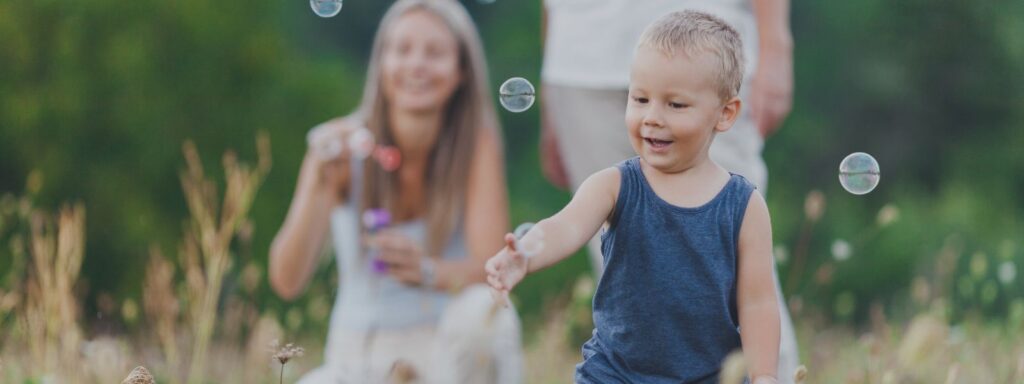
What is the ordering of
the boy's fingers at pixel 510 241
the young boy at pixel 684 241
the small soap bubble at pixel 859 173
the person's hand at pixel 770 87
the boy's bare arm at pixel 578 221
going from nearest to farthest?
the boy's fingers at pixel 510 241 → the boy's bare arm at pixel 578 221 → the young boy at pixel 684 241 → the small soap bubble at pixel 859 173 → the person's hand at pixel 770 87

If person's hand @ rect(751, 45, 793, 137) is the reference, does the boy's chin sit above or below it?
below

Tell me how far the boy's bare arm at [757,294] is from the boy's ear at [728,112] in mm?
130

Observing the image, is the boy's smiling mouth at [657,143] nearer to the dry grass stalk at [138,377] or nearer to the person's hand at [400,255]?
the dry grass stalk at [138,377]

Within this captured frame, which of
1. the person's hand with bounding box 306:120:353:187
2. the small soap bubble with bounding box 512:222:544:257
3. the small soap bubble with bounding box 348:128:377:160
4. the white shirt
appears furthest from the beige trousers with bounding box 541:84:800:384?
the small soap bubble with bounding box 512:222:544:257

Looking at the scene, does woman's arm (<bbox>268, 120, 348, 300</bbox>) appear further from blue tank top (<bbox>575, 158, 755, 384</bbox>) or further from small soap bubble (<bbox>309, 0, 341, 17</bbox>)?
blue tank top (<bbox>575, 158, 755, 384</bbox>)

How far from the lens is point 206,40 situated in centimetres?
748

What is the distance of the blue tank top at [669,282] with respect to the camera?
7.69 feet

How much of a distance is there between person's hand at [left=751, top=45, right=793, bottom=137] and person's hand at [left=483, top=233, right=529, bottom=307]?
1538 millimetres

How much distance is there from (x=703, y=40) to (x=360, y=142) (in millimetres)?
2025

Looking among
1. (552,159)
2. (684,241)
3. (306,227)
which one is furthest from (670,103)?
(306,227)

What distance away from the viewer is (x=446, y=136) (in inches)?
181

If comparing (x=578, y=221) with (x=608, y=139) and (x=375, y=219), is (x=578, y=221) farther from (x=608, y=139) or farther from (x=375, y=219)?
(x=375, y=219)

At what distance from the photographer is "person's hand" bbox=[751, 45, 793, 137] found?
3523mm

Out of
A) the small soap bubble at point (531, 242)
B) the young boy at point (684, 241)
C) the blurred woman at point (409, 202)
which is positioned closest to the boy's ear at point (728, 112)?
the young boy at point (684, 241)
